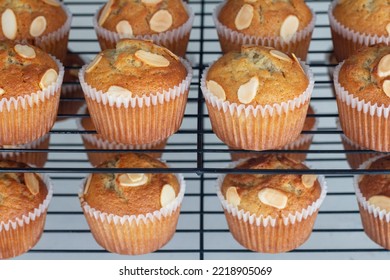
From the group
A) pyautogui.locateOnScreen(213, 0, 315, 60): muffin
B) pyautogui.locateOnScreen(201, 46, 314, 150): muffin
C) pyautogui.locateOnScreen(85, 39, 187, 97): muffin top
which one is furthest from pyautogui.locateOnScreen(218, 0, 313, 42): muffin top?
pyautogui.locateOnScreen(85, 39, 187, 97): muffin top

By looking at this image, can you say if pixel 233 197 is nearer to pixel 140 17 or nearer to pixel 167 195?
pixel 167 195

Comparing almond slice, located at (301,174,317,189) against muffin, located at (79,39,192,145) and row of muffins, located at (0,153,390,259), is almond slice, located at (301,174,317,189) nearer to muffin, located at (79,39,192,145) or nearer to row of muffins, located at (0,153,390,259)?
row of muffins, located at (0,153,390,259)

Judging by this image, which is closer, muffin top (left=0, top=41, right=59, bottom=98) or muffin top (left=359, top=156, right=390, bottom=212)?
muffin top (left=0, top=41, right=59, bottom=98)

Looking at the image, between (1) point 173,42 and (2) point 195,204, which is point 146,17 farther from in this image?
(2) point 195,204

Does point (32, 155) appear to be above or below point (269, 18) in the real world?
below

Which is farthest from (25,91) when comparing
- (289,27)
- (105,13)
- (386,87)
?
(386,87)

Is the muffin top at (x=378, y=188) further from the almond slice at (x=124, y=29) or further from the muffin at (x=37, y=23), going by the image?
the muffin at (x=37, y=23)

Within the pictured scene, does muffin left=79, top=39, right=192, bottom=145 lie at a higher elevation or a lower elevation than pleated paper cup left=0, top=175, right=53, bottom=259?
higher
